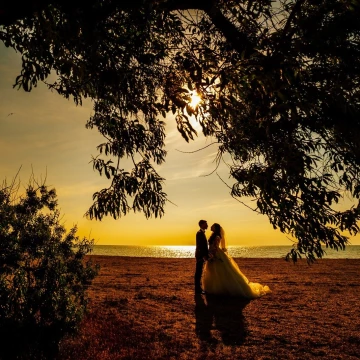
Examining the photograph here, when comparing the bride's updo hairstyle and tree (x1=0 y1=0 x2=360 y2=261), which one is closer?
tree (x1=0 y1=0 x2=360 y2=261)

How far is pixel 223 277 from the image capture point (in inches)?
404

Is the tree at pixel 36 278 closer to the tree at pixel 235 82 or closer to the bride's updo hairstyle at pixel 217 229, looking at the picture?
the tree at pixel 235 82

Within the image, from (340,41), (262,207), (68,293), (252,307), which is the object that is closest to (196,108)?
(262,207)

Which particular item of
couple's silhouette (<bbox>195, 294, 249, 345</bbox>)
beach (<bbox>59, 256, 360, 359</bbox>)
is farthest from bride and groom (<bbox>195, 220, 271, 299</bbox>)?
beach (<bbox>59, 256, 360, 359</bbox>)

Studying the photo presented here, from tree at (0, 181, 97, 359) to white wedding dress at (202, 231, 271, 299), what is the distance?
14.4 ft

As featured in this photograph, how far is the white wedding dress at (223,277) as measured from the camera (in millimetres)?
9992

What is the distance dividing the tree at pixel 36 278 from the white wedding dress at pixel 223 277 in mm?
4392

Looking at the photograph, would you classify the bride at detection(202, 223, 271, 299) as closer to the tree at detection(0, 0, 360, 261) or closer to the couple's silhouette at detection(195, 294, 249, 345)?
the couple's silhouette at detection(195, 294, 249, 345)

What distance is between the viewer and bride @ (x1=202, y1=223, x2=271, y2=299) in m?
10.0

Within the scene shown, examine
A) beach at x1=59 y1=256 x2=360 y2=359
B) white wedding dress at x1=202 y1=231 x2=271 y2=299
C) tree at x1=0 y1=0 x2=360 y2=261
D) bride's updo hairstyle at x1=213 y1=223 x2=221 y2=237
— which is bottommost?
beach at x1=59 y1=256 x2=360 y2=359

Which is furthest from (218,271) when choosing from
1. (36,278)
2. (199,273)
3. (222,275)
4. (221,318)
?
(36,278)

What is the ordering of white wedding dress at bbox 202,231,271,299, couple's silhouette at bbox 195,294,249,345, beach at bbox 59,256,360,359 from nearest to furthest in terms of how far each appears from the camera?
beach at bbox 59,256,360,359
couple's silhouette at bbox 195,294,249,345
white wedding dress at bbox 202,231,271,299

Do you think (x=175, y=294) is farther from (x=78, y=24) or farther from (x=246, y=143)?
(x=78, y=24)

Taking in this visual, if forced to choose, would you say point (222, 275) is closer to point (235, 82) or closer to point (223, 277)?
point (223, 277)
